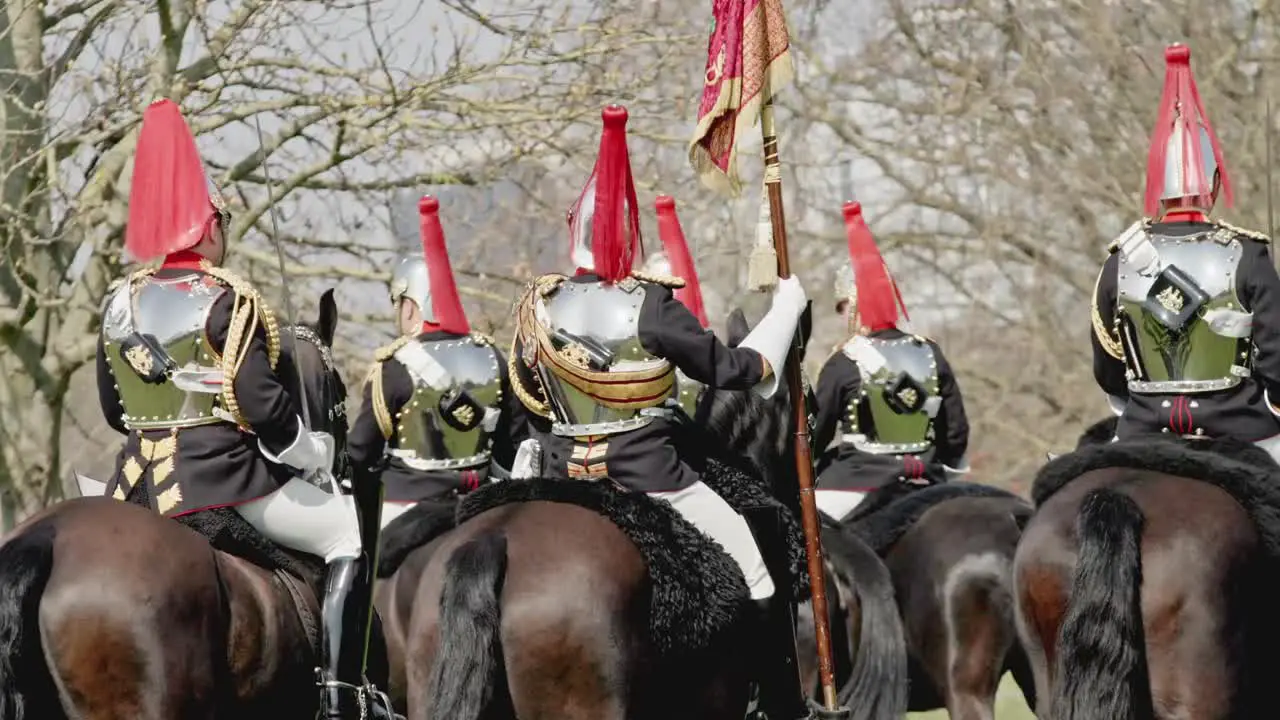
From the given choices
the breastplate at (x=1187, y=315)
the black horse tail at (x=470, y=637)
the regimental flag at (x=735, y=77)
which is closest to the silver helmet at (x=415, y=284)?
the regimental flag at (x=735, y=77)

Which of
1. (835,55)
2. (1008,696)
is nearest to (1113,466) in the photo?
(1008,696)

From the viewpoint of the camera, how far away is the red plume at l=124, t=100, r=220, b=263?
19.3 feet

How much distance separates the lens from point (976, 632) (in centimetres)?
788

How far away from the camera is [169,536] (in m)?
5.23

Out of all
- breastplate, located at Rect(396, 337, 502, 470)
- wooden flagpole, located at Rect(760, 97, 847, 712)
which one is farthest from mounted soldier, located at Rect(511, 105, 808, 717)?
breastplate, located at Rect(396, 337, 502, 470)

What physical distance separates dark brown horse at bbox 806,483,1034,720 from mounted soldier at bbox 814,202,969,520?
67 cm

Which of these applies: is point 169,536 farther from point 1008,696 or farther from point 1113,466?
point 1008,696

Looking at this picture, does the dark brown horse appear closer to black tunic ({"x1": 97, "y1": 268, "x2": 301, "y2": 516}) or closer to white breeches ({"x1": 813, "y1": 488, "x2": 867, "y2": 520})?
white breeches ({"x1": 813, "y1": 488, "x2": 867, "y2": 520})

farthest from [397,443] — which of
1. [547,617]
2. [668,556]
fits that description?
[547,617]

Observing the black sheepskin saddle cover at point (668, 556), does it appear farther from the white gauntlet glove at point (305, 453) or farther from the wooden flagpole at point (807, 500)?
the white gauntlet glove at point (305, 453)

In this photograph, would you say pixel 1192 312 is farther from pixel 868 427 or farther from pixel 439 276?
pixel 439 276

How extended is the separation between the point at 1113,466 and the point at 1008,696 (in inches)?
279

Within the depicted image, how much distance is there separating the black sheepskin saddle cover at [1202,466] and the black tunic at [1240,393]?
0.14m

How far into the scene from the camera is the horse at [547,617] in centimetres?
512
